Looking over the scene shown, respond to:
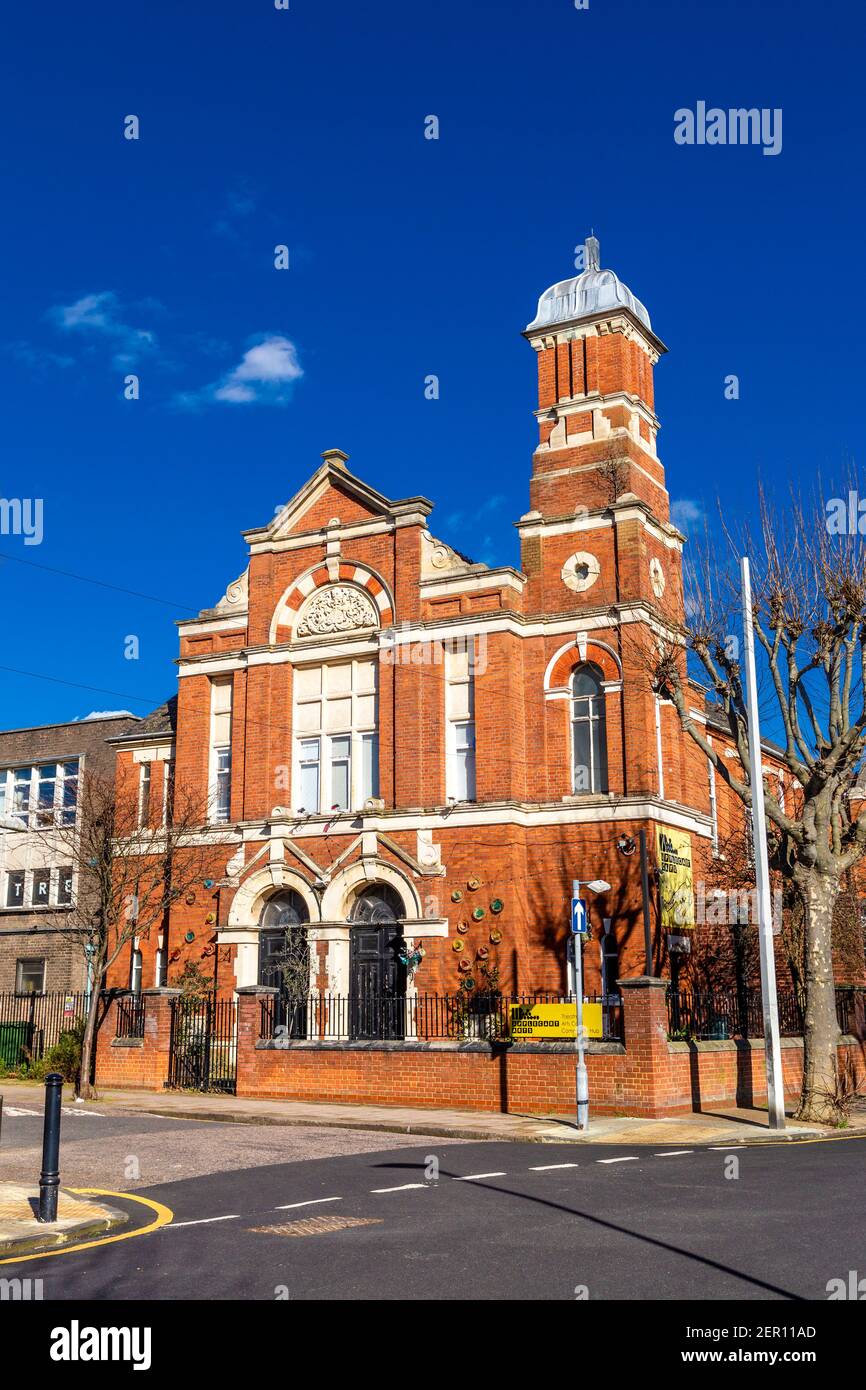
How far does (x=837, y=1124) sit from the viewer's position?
68.5 ft

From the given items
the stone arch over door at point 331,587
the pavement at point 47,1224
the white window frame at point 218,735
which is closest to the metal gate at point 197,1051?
the white window frame at point 218,735

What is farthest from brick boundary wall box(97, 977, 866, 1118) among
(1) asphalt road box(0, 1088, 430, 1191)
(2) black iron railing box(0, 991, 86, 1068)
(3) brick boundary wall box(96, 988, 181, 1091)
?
(2) black iron railing box(0, 991, 86, 1068)

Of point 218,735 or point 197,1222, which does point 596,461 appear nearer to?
point 218,735

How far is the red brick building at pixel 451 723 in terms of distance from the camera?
28.9 m

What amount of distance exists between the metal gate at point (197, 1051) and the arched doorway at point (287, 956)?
1.99 m

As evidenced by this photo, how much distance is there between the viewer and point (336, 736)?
106 ft

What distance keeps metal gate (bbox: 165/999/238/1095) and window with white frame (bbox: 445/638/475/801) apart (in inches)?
284

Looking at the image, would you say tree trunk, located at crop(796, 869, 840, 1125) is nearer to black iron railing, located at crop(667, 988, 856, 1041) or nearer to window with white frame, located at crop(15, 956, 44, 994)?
black iron railing, located at crop(667, 988, 856, 1041)

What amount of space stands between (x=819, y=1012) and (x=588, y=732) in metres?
9.61

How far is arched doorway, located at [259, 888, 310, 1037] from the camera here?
30453mm

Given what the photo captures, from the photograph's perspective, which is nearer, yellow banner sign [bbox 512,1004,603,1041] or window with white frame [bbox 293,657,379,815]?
yellow banner sign [bbox 512,1004,603,1041]

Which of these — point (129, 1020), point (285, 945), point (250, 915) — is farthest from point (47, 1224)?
point (250, 915)

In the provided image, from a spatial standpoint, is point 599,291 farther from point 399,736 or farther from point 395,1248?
point 395,1248

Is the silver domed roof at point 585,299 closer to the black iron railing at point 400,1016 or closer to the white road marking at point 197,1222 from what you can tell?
the black iron railing at point 400,1016
